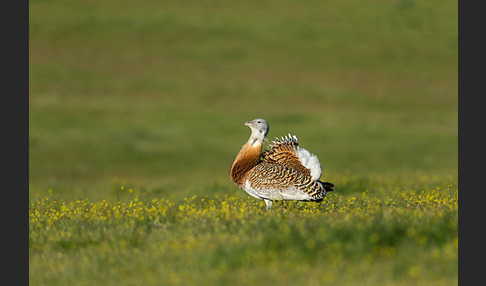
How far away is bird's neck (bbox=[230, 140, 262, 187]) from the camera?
12.7 m

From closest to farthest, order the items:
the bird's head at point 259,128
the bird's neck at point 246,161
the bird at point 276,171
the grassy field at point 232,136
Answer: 1. the grassy field at point 232,136
2. the bird at point 276,171
3. the bird's neck at point 246,161
4. the bird's head at point 259,128

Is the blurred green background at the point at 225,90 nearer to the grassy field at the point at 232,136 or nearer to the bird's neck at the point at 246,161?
the grassy field at the point at 232,136

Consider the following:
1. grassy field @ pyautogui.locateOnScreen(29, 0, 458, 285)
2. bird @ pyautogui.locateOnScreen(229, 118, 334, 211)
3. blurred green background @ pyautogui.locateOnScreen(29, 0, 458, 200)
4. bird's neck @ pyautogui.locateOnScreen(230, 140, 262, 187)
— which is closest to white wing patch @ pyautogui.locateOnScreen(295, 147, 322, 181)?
bird @ pyautogui.locateOnScreen(229, 118, 334, 211)

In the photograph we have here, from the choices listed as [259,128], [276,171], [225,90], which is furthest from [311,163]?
[225,90]

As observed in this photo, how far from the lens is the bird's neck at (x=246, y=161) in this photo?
12664 millimetres

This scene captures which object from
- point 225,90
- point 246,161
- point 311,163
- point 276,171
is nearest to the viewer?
point 276,171

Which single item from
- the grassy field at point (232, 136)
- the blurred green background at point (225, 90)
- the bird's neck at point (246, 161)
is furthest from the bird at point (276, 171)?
the blurred green background at point (225, 90)

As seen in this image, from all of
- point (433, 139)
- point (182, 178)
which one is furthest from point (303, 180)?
point (433, 139)

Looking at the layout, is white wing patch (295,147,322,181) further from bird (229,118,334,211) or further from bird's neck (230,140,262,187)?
bird's neck (230,140,262,187)

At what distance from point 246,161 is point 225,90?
93.0 ft

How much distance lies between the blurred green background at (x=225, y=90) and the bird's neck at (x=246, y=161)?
5.05 metres

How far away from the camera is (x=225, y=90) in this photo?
40.9m

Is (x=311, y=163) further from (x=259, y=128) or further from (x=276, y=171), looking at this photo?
(x=259, y=128)

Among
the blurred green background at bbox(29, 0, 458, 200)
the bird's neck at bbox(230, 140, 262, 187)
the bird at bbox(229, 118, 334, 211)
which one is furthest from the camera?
the blurred green background at bbox(29, 0, 458, 200)
